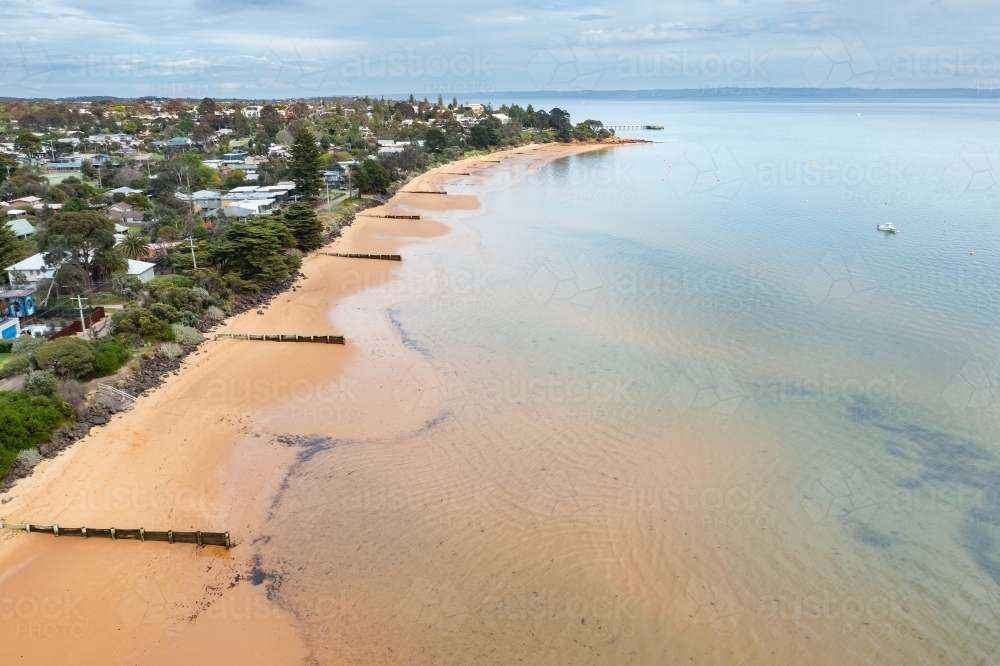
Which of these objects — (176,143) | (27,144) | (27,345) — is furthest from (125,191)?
(176,143)

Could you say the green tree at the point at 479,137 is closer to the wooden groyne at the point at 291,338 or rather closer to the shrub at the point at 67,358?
the wooden groyne at the point at 291,338

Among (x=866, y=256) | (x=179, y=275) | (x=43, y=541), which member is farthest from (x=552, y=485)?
(x=866, y=256)

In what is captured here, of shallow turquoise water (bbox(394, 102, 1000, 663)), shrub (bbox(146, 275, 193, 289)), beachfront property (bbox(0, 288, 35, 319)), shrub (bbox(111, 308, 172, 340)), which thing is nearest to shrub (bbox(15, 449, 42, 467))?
shrub (bbox(111, 308, 172, 340))

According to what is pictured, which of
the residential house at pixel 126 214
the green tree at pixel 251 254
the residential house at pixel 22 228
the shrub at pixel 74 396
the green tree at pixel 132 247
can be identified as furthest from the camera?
the residential house at pixel 126 214

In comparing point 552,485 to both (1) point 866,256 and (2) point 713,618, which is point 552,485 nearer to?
(2) point 713,618

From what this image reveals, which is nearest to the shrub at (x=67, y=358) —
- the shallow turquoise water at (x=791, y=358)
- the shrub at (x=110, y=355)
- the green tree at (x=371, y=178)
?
the shrub at (x=110, y=355)
